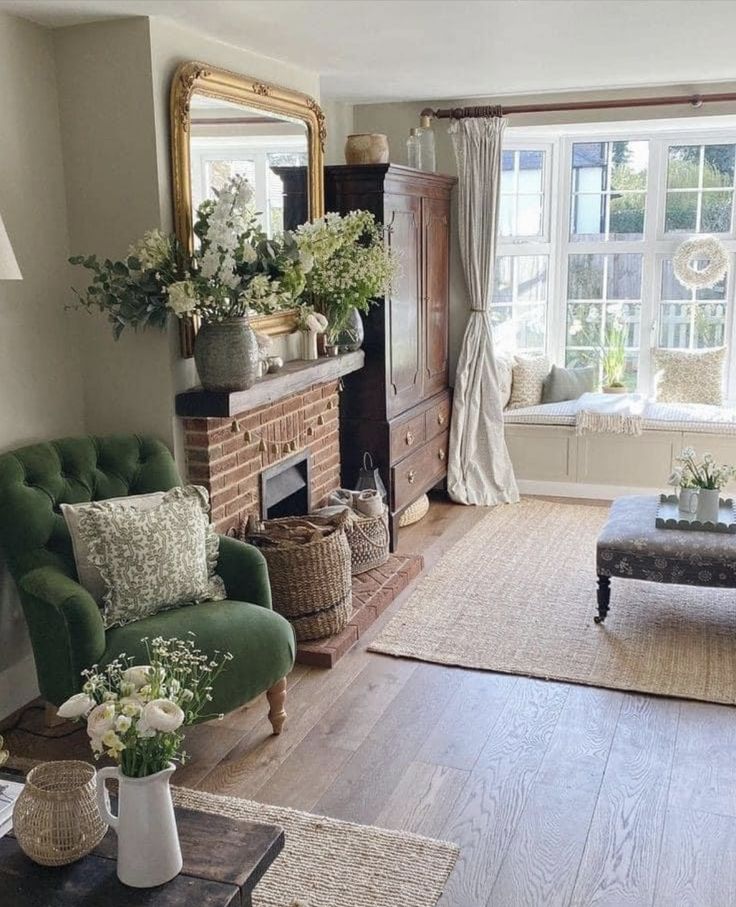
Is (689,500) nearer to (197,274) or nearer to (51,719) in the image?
(197,274)

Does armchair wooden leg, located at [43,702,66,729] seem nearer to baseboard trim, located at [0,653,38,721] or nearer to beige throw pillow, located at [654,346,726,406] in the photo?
baseboard trim, located at [0,653,38,721]

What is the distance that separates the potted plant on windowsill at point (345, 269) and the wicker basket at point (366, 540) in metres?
0.87

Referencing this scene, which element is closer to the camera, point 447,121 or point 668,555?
point 668,555

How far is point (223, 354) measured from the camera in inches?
135

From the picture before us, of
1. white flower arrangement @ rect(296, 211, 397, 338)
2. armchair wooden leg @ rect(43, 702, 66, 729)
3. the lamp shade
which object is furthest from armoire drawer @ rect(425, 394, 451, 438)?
the lamp shade

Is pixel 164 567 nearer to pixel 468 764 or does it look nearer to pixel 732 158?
pixel 468 764

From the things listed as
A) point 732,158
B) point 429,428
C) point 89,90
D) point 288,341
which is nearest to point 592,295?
point 732,158

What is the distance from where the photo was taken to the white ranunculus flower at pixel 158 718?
173 cm

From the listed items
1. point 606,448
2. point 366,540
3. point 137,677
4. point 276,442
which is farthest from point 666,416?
point 137,677

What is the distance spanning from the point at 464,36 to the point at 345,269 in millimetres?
1076

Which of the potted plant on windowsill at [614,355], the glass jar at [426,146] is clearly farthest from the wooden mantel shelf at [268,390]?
the potted plant on windowsill at [614,355]

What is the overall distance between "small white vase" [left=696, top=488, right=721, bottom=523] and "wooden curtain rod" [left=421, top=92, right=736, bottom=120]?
2412 mm

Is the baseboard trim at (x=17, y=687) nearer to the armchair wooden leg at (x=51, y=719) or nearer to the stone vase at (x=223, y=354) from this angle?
the armchair wooden leg at (x=51, y=719)

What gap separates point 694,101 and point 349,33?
2.40 meters
